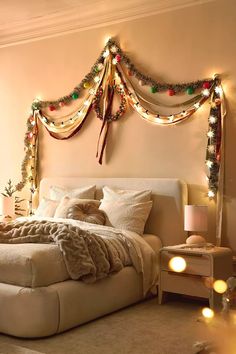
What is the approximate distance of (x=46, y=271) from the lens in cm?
360

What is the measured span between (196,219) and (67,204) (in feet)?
4.43

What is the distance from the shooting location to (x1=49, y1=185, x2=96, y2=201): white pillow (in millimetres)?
5391

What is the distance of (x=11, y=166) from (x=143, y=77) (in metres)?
2.34

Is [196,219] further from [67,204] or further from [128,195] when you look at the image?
[67,204]

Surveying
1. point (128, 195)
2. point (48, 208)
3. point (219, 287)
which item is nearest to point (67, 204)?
point (48, 208)

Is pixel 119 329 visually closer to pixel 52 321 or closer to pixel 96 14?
pixel 52 321

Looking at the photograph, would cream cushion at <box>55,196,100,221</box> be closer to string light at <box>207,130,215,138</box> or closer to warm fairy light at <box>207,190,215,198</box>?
warm fairy light at <box>207,190,215,198</box>

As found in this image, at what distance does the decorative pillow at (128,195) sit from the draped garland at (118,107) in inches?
24.8

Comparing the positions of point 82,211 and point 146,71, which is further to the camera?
point 146,71

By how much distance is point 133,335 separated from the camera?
361cm

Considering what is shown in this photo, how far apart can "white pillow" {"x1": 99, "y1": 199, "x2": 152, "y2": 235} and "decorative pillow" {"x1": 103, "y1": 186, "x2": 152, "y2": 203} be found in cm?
5

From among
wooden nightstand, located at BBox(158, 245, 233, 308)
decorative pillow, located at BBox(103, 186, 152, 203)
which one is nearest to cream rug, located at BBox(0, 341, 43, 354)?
wooden nightstand, located at BBox(158, 245, 233, 308)

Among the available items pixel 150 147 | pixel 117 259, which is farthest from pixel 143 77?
pixel 117 259

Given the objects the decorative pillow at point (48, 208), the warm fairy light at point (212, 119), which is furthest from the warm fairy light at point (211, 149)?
the decorative pillow at point (48, 208)
